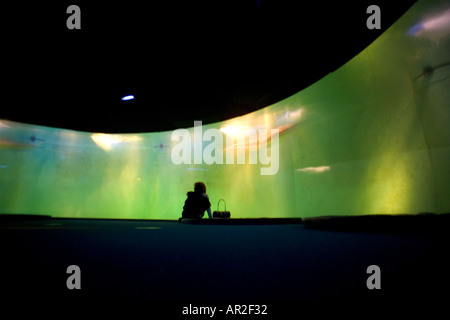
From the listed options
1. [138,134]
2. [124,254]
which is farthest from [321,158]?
[138,134]

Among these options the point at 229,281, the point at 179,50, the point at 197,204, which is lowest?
the point at 197,204

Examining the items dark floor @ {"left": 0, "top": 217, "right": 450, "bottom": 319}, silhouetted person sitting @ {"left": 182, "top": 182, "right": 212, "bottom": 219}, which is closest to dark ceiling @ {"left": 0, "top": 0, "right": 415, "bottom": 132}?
silhouetted person sitting @ {"left": 182, "top": 182, "right": 212, "bottom": 219}

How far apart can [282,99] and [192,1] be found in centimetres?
308

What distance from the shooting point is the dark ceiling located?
279 centimetres

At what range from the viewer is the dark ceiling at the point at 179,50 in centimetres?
279

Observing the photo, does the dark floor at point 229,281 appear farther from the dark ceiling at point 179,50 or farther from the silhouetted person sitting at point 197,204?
the silhouetted person sitting at point 197,204

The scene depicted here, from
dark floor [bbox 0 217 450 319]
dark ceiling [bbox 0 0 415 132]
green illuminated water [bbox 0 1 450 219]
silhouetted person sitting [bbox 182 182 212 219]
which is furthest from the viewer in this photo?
silhouetted person sitting [bbox 182 182 212 219]

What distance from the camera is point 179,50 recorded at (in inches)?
136

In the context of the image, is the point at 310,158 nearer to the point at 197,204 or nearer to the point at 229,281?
the point at 197,204

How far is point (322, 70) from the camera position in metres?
4.03

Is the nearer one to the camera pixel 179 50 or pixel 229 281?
pixel 229 281

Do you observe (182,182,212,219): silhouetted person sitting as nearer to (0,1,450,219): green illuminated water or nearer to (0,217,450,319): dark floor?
(0,1,450,219): green illuminated water

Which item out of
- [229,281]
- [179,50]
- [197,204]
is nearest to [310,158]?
[197,204]
